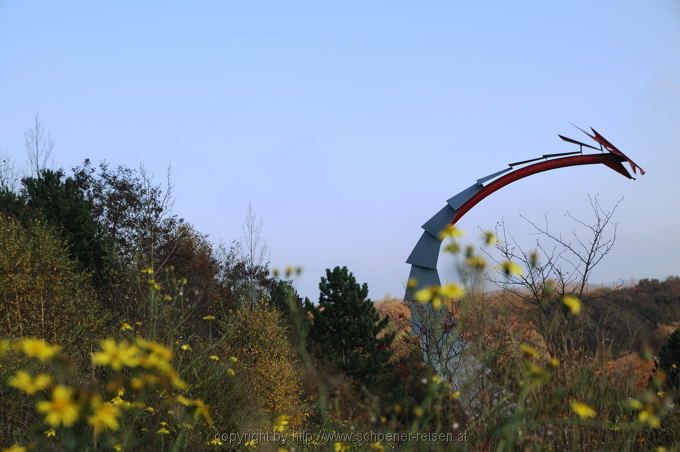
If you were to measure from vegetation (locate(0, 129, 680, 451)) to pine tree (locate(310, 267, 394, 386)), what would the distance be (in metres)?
0.04

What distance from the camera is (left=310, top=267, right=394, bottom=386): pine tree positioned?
648 inches

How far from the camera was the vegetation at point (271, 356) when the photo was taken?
3428mm

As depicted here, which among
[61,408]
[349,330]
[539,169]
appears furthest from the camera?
[349,330]

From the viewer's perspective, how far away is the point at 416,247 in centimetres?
1195

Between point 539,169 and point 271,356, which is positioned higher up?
point 539,169

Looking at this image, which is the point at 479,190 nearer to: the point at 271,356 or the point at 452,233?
the point at 271,356

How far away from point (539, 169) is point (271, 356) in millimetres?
6281

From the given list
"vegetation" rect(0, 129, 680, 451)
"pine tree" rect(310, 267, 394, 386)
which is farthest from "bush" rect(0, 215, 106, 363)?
"pine tree" rect(310, 267, 394, 386)

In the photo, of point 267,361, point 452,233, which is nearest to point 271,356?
point 267,361

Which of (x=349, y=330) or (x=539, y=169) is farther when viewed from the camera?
(x=349, y=330)

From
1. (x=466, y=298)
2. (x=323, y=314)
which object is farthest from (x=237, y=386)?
(x=323, y=314)

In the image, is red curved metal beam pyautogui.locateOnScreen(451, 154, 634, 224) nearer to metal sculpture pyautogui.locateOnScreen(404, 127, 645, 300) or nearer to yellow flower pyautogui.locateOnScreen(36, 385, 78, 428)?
metal sculpture pyautogui.locateOnScreen(404, 127, 645, 300)

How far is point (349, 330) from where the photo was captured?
16969mm

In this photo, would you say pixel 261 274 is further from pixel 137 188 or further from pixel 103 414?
pixel 103 414
